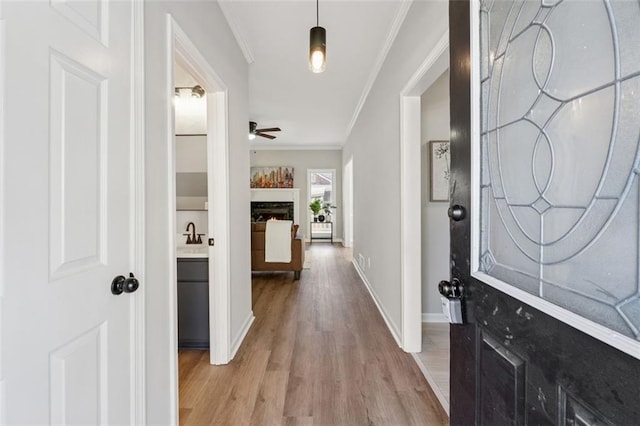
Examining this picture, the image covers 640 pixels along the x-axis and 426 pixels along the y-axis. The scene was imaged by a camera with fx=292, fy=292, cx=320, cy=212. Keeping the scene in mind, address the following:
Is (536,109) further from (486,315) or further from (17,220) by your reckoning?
(17,220)

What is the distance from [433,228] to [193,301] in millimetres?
2265

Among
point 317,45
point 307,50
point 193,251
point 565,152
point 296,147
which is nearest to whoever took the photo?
point 565,152

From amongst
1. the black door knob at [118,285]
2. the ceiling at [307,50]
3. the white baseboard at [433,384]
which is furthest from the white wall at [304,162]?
the black door knob at [118,285]

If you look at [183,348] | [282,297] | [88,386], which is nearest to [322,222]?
[282,297]

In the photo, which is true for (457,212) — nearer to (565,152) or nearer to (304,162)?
(565,152)

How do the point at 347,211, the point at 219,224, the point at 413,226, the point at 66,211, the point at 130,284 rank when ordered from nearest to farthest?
the point at 66,211, the point at 130,284, the point at 219,224, the point at 413,226, the point at 347,211

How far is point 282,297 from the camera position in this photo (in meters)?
3.65

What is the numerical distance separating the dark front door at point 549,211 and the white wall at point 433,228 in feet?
6.80

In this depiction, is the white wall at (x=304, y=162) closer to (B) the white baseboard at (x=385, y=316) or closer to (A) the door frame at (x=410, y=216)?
(B) the white baseboard at (x=385, y=316)

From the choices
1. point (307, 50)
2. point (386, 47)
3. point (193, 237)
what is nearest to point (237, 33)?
point (307, 50)

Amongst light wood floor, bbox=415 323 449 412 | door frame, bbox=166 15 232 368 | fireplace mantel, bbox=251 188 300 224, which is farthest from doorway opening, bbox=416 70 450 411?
fireplace mantel, bbox=251 188 300 224

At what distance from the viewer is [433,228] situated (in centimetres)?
289

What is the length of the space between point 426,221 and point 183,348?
2434 mm

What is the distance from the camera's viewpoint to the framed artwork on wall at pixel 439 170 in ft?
9.34
